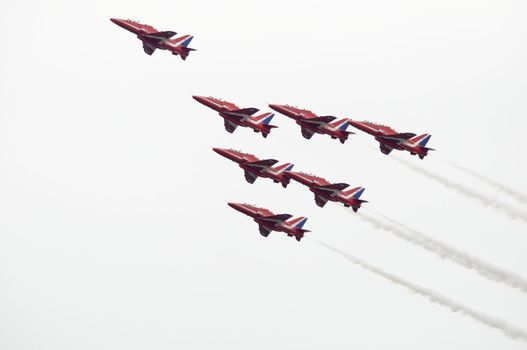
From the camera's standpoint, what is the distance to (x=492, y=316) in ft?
557

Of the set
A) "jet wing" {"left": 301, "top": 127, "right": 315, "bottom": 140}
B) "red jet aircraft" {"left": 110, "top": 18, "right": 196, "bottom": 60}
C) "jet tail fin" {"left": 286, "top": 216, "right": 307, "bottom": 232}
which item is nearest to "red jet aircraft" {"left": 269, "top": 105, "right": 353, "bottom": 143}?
"jet wing" {"left": 301, "top": 127, "right": 315, "bottom": 140}

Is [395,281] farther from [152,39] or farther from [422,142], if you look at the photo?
[152,39]

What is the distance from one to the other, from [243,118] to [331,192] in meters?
13.6

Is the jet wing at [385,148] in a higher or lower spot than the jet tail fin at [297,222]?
higher

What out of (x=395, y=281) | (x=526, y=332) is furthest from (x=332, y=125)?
(x=526, y=332)

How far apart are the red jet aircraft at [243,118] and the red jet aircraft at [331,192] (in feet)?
21.6

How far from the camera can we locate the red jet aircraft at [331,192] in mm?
170750

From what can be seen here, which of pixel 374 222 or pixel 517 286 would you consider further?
pixel 374 222

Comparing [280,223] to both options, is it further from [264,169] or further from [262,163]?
[262,163]

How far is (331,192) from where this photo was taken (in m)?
172

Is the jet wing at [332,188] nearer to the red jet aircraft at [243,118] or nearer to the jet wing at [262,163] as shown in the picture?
the jet wing at [262,163]

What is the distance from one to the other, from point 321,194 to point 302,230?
5000 millimetres

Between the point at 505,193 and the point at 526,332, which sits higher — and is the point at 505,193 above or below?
above

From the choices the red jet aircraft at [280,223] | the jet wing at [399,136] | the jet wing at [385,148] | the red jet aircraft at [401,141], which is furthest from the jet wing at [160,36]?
the jet wing at [399,136]
